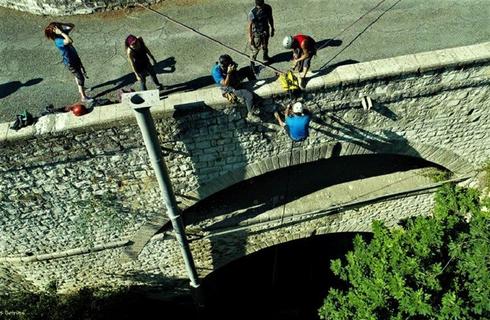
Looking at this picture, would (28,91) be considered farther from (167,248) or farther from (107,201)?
(167,248)

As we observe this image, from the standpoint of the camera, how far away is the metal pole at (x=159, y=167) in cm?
677

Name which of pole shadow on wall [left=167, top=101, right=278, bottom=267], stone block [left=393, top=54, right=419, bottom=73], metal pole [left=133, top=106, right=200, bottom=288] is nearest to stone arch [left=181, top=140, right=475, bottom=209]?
pole shadow on wall [left=167, top=101, right=278, bottom=267]

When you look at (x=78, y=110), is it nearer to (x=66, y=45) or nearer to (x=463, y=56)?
(x=66, y=45)

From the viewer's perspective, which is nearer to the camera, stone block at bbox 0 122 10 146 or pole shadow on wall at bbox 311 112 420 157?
stone block at bbox 0 122 10 146

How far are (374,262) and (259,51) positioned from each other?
4.92 meters

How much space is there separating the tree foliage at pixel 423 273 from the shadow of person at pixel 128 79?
17.7 feet

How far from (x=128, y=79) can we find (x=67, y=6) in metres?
2.69

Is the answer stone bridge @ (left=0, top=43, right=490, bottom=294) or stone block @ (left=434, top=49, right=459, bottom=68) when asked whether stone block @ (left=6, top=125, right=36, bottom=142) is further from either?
stone block @ (left=434, top=49, right=459, bottom=68)

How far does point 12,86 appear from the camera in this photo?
31.2ft

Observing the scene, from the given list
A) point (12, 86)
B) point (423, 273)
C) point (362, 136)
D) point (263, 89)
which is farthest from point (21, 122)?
point (423, 273)

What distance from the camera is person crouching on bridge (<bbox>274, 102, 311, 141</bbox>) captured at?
774 centimetres

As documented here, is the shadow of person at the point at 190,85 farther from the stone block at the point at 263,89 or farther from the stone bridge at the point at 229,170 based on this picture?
the stone block at the point at 263,89

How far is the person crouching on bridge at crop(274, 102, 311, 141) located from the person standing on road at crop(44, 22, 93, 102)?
384 cm

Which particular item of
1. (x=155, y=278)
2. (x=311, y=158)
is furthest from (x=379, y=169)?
(x=155, y=278)
